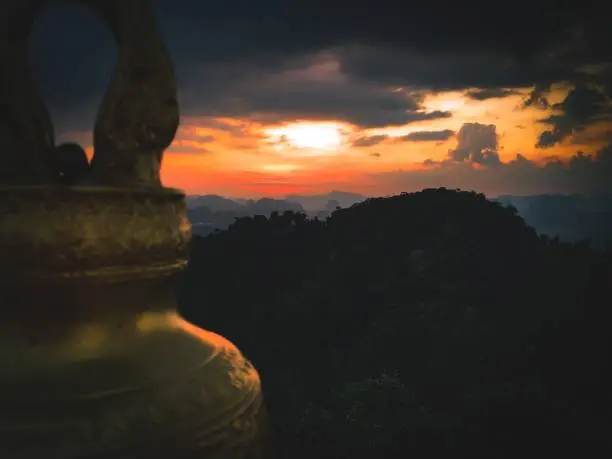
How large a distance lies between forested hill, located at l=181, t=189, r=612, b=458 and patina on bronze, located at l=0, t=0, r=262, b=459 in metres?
12.2

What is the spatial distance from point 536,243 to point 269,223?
1089 cm

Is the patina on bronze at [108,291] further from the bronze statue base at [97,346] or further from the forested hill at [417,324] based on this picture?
the forested hill at [417,324]

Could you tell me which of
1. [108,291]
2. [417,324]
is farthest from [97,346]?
[417,324]

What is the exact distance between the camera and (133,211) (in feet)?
2.97

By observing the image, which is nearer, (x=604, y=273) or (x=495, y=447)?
(x=495, y=447)

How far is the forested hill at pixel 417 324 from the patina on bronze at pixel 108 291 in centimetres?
1216

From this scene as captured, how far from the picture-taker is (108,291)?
0.91m

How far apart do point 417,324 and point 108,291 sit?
1963 centimetres

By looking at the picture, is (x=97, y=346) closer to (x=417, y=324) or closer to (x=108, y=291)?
(x=108, y=291)

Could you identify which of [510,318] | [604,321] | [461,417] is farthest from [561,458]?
[510,318]

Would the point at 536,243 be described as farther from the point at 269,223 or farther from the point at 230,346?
the point at 230,346

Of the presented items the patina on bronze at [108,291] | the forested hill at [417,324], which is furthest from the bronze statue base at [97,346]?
the forested hill at [417,324]

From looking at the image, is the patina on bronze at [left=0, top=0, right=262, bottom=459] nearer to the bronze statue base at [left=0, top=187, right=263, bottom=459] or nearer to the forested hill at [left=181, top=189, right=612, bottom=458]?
the bronze statue base at [left=0, top=187, right=263, bottom=459]

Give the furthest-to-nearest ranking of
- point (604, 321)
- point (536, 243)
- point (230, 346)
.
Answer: point (536, 243), point (604, 321), point (230, 346)
